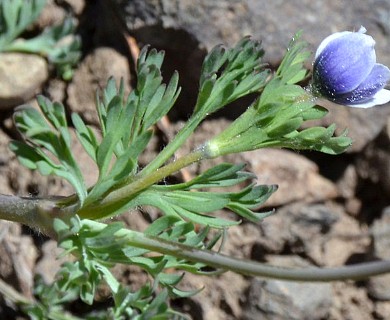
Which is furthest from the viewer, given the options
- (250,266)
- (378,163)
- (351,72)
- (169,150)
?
(378,163)

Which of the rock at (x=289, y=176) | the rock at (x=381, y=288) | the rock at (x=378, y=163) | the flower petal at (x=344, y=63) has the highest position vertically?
the flower petal at (x=344, y=63)

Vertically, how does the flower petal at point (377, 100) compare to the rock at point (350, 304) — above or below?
above

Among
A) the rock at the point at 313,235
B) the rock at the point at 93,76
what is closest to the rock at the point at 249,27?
the rock at the point at 93,76

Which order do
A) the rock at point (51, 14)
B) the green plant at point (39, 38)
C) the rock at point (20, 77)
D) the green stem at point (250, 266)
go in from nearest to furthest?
the green stem at point (250, 266) → the green plant at point (39, 38) → the rock at point (20, 77) → the rock at point (51, 14)

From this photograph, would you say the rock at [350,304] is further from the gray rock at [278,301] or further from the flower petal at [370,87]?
the flower petal at [370,87]

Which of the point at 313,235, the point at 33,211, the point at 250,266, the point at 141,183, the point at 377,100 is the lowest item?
the point at 313,235

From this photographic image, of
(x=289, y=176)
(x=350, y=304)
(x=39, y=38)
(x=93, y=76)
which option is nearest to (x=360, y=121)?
(x=289, y=176)

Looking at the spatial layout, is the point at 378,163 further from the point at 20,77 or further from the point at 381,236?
the point at 20,77
